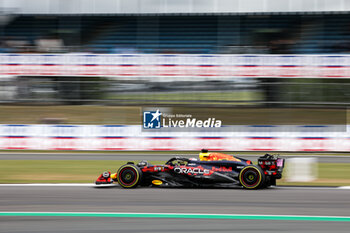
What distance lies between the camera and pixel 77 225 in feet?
21.6

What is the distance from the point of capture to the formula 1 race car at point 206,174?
9219mm

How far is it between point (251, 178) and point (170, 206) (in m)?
2.04

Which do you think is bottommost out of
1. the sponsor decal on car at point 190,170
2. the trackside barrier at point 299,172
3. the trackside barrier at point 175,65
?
the trackside barrier at point 299,172

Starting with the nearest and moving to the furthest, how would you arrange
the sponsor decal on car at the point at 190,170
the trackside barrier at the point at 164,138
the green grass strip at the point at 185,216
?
the green grass strip at the point at 185,216, the sponsor decal on car at the point at 190,170, the trackside barrier at the point at 164,138

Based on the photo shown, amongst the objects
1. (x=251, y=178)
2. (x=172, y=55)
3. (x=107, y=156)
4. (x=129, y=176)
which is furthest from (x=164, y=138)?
(x=251, y=178)

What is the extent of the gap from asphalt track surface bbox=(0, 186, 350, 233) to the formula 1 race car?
0.16 metres

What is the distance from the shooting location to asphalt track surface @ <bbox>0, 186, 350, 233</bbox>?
6.45m

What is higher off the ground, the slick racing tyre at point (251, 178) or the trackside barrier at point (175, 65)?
the trackside barrier at point (175, 65)

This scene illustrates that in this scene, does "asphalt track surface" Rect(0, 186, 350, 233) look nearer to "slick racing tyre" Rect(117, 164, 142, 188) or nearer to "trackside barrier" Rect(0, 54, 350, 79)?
"slick racing tyre" Rect(117, 164, 142, 188)

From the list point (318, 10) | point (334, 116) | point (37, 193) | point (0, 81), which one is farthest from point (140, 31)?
point (37, 193)

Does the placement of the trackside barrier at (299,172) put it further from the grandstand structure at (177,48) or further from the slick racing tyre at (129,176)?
the grandstand structure at (177,48)

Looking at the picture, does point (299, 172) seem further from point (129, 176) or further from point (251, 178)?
point (129, 176)

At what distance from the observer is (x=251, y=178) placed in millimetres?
9219

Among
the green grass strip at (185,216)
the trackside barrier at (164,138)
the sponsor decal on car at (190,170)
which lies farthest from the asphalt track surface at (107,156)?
the green grass strip at (185,216)
